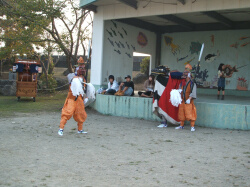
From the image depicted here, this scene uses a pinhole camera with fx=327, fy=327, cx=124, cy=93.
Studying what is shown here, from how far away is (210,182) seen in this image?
4492mm

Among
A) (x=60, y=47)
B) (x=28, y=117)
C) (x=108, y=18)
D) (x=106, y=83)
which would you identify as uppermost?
(x=108, y=18)

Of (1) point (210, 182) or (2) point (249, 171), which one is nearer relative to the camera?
(1) point (210, 182)

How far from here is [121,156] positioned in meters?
5.90

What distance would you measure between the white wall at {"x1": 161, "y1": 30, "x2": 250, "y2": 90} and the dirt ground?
7062 millimetres

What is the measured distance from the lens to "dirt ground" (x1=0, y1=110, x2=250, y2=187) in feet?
14.8

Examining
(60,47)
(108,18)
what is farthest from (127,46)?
(60,47)

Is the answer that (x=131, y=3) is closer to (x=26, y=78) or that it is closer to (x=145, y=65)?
(x=26, y=78)

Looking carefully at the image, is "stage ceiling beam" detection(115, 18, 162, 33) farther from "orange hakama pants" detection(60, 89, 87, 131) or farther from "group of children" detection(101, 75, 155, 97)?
"orange hakama pants" detection(60, 89, 87, 131)

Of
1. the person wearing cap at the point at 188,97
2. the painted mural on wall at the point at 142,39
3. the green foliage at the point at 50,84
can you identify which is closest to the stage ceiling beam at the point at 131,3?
the painted mural on wall at the point at 142,39

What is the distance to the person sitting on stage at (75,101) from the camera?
7.56 meters

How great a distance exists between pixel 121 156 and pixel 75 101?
2344 mm

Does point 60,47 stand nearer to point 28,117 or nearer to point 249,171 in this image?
point 28,117

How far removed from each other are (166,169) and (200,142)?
2.53 metres

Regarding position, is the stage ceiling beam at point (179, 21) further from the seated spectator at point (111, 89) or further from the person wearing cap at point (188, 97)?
the person wearing cap at point (188, 97)
